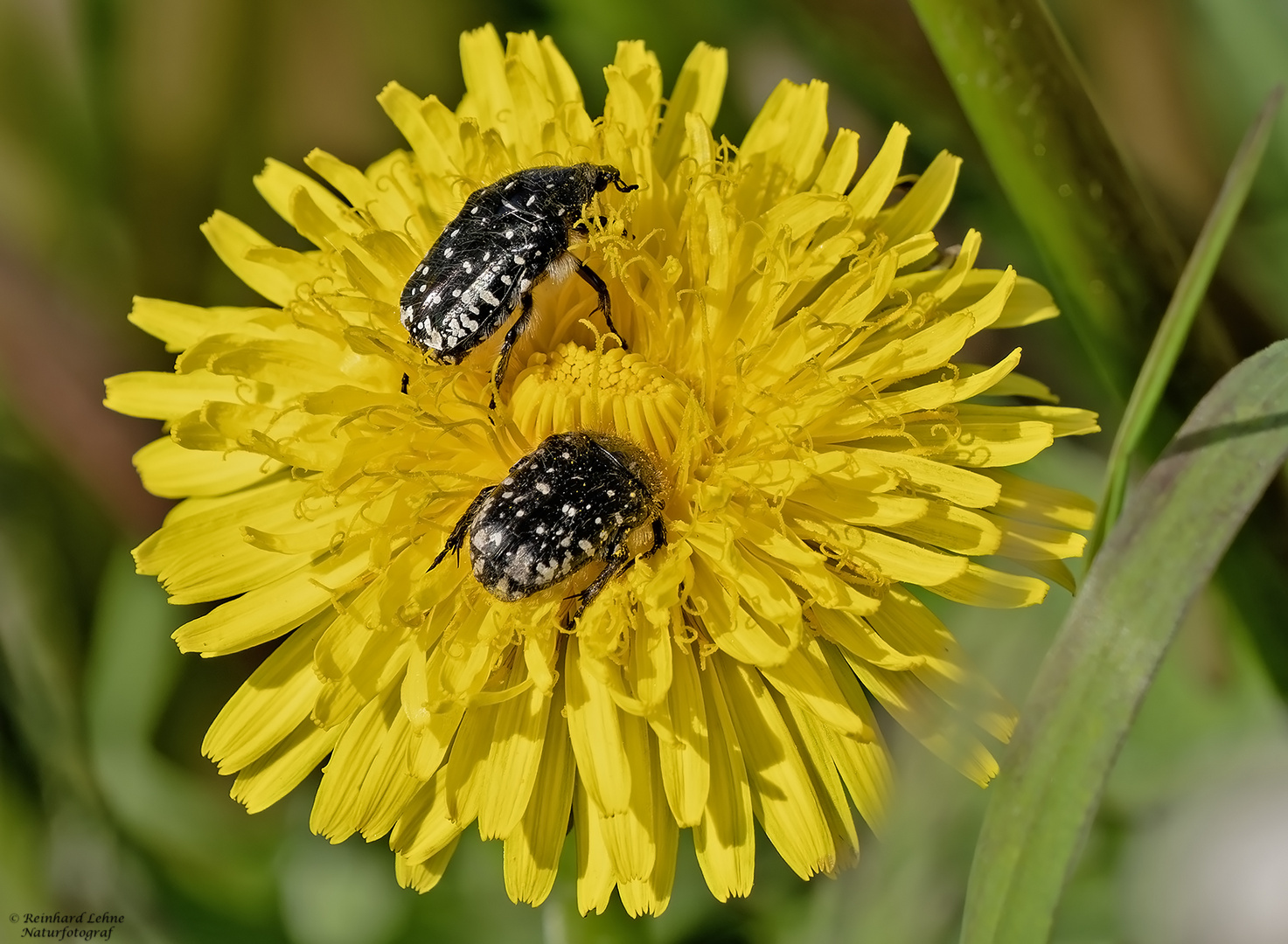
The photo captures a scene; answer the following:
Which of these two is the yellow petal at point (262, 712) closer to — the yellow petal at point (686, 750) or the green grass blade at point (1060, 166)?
the yellow petal at point (686, 750)

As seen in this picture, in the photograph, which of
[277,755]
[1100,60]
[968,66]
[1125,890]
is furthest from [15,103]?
[1125,890]

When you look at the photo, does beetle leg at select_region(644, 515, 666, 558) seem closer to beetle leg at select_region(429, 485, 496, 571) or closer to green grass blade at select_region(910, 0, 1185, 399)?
beetle leg at select_region(429, 485, 496, 571)

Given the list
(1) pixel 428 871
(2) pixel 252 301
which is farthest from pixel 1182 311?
(2) pixel 252 301

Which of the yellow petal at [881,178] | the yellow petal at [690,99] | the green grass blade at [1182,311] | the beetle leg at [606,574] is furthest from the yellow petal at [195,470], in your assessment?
the green grass blade at [1182,311]

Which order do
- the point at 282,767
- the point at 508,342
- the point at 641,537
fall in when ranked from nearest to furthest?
the point at 641,537, the point at 282,767, the point at 508,342

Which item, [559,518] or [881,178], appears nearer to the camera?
[559,518]

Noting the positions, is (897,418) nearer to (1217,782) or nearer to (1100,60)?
(1217,782)

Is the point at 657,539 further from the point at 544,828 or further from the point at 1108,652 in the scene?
the point at 1108,652

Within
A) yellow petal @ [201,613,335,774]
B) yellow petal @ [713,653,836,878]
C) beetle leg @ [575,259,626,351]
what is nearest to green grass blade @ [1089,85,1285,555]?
yellow petal @ [713,653,836,878]
